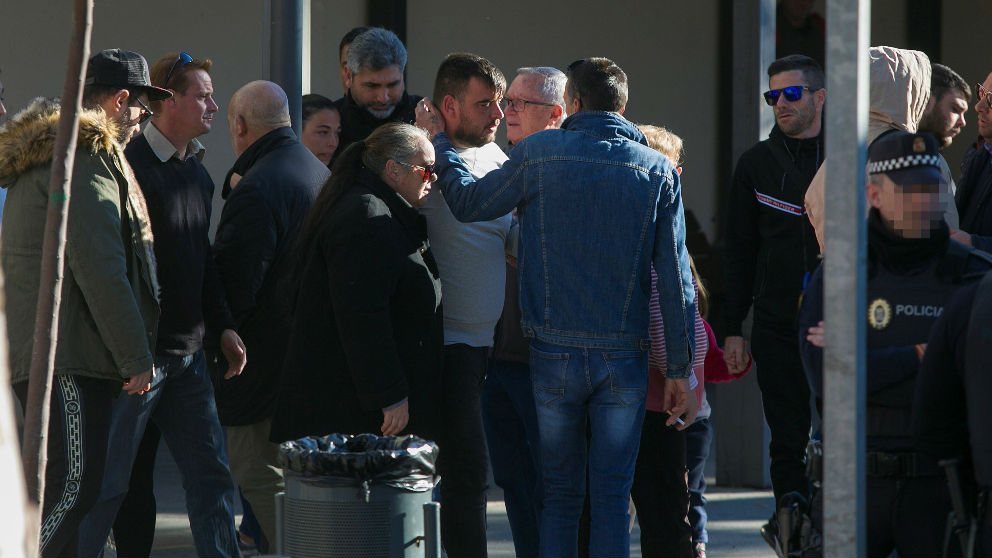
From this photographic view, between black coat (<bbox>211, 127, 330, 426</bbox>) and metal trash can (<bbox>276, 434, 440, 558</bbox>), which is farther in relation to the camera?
black coat (<bbox>211, 127, 330, 426</bbox>)

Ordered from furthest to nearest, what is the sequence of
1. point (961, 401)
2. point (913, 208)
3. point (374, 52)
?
point (374, 52), point (913, 208), point (961, 401)

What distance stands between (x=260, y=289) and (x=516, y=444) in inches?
42.6

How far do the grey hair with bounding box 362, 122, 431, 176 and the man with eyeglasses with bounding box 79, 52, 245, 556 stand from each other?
76 cm

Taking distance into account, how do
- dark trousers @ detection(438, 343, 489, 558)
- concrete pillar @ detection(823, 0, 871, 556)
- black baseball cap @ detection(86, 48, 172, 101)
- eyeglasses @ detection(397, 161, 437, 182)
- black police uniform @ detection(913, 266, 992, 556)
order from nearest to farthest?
1. concrete pillar @ detection(823, 0, 871, 556)
2. black police uniform @ detection(913, 266, 992, 556)
3. eyeglasses @ detection(397, 161, 437, 182)
4. dark trousers @ detection(438, 343, 489, 558)
5. black baseball cap @ detection(86, 48, 172, 101)

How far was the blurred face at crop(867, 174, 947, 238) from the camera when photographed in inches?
119

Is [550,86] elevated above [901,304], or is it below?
above

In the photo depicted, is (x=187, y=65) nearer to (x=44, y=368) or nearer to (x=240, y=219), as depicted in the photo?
(x=240, y=219)

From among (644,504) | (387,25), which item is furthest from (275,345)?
(387,25)

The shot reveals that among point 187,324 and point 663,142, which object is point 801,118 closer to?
point 663,142

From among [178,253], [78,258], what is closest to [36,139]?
[78,258]

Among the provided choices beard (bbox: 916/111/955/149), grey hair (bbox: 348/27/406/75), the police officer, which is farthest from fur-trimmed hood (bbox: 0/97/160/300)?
beard (bbox: 916/111/955/149)

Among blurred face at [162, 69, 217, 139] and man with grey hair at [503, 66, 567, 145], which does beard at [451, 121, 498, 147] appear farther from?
blurred face at [162, 69, 217, 139]

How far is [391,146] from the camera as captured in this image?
3934mm

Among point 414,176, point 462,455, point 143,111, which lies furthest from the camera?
point 143,111
